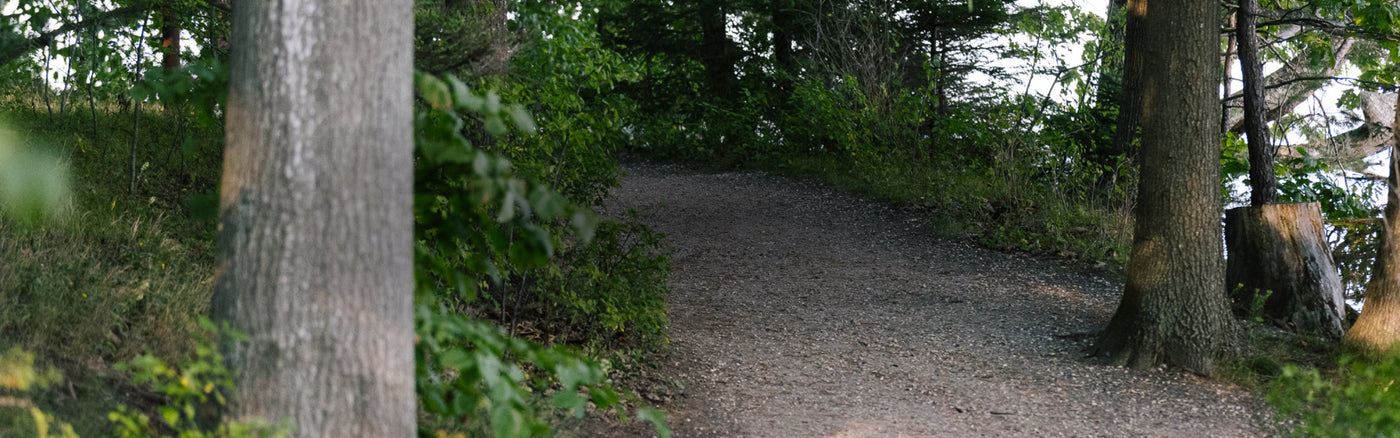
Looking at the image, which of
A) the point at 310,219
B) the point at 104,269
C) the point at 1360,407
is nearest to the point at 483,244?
the point at 310,219

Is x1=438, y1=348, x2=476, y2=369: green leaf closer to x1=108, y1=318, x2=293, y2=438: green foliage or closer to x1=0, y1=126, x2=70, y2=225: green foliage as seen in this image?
x1=108, y1=318, x2=293, y2=438: green foliage

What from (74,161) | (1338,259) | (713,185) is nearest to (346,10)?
(74,161)

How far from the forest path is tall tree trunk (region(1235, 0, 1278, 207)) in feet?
4.73

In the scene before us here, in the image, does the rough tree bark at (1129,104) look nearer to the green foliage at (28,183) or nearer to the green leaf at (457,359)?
the green leaf at (457,359)

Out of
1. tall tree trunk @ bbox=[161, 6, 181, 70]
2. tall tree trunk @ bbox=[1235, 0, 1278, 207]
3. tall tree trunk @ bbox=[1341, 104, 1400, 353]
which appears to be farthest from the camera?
tall tree trunk @ bbox=[1235, 0, 1278, 207]

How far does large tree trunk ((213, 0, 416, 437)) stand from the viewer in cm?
281

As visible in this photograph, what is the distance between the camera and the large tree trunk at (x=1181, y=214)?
21.0 feet

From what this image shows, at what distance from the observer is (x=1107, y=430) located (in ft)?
17.9

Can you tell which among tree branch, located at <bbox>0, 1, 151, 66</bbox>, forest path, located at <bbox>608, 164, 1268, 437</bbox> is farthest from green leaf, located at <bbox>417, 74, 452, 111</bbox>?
tree branch, located at <bbox>0, 1, 151, 66</bbox>

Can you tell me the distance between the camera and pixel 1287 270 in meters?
7.55

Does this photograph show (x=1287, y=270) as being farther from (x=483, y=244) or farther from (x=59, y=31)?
(x=59, y=31)

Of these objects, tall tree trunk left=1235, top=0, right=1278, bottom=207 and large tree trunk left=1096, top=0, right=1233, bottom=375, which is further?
tall tree trunk left=1235, top=0, right=1278, bottom=207

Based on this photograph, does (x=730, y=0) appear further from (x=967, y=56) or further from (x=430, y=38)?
(x=430, y=38)

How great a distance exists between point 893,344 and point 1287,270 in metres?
3.08
